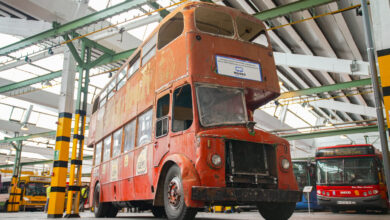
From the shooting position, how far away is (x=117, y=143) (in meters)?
9.66

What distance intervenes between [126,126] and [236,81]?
3.68 m

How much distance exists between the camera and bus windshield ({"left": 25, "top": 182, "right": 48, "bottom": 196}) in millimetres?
28573

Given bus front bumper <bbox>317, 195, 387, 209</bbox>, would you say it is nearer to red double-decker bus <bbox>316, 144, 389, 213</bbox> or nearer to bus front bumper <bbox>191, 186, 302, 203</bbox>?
red double-decker bus <bbox>316, 144, 389, 213</bbox>

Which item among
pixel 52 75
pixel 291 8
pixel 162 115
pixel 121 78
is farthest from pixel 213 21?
pixel 52 75

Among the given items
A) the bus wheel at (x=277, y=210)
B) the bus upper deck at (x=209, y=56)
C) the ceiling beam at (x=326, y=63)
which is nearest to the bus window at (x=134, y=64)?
the bus upper deck at (x=209, y=56)

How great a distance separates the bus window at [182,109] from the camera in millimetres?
6609

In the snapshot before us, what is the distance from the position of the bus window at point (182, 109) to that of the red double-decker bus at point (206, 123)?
2cm

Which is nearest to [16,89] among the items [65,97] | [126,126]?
[65,97]

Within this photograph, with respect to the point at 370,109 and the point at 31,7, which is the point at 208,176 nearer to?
the point at 31,7

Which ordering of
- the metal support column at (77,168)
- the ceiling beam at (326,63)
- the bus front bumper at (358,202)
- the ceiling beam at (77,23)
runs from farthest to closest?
the ceiling beam at (326,63) < the bus front bumper at (358,202) < the metal support column at (77,168) < the ceiling beam at (77,23)

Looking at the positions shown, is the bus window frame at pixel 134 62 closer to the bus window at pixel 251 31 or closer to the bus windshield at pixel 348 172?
the bus window at pixel 251 31

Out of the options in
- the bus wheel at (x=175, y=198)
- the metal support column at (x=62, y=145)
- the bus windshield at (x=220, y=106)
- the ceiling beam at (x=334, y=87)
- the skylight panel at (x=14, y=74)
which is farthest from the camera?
the skylight panel at (x=14, y=74)

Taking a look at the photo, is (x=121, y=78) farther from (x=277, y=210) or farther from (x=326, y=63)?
(x=326, y=63)

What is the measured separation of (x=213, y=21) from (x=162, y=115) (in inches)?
87.1
